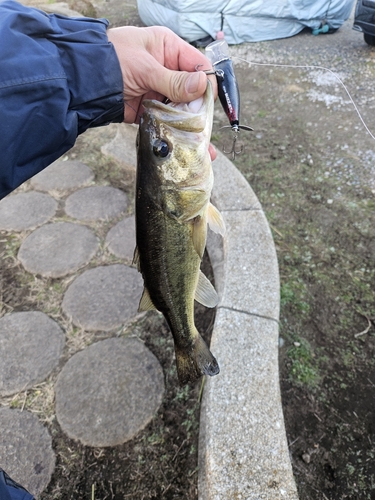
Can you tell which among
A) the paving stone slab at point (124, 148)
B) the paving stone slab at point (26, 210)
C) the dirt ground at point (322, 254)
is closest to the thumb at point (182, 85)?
the dirt ground at point (322, 254)

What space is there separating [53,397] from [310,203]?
3.03 meters

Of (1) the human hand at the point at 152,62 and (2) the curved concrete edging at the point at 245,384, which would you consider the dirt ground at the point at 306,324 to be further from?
(1) the human hand at the point at 152,62

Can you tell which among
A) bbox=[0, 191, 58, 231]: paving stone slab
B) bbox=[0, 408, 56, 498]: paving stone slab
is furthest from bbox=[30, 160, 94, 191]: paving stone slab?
bbox=[0, 408, 56, 498]: paving stone slab

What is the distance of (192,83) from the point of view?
66.3 inches

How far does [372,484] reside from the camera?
86.7 inches

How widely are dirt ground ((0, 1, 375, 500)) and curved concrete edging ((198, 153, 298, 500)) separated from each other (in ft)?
1.21

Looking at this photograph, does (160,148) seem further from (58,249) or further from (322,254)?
(322,254)

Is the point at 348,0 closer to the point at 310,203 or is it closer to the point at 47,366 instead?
the point at 310,203

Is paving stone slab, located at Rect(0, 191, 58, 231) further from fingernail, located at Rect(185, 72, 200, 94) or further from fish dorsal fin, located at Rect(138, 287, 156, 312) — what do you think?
fingernail, located at Rect(185, 72, 200, 94)

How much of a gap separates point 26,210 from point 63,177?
26.2 inches

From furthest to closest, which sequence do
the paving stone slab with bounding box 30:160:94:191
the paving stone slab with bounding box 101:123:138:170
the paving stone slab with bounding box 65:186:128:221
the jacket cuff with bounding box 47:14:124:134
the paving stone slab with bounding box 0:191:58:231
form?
the paving stone slab with bounding box 101:123:138:170
the paving stone slab with bounding box 30:160:94:191
the paving stone slab with bounding box 65:186:128:221
the paving stone slab with bounding box 0:191:58:231
the jacket cuff with bounding box 47:14:124:134

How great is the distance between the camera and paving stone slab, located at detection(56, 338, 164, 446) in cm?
246

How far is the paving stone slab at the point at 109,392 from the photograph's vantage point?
96.7 inches

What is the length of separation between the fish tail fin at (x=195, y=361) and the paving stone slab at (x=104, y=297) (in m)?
1.08
